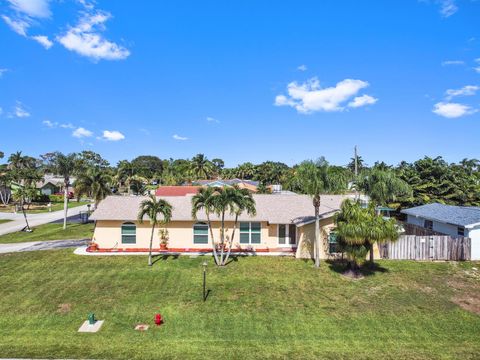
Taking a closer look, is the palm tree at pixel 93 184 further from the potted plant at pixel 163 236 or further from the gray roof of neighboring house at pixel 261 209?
the potted plant at pixel 163 236

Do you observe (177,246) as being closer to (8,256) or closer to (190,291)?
(190,291)

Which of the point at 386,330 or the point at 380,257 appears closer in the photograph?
the point at 386,330

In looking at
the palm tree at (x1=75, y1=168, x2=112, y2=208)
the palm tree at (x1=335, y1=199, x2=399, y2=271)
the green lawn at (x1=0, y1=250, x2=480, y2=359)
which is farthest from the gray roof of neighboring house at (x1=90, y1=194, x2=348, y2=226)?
the palm tree at (x1=75, y1=168, x2=112, y2=208)

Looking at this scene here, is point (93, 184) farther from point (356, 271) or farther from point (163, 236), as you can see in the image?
point (356, 271)

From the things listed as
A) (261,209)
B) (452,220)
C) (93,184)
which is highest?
(93,184)

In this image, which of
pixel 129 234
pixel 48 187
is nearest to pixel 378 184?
pixel 129 234

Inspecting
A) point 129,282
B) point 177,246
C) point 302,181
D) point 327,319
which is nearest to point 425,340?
point 327,319
